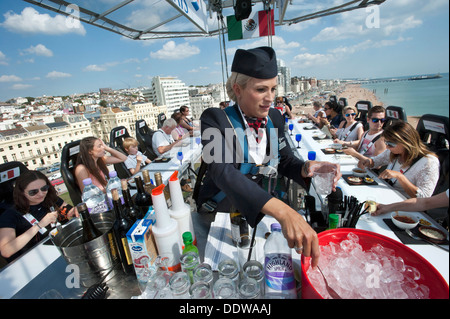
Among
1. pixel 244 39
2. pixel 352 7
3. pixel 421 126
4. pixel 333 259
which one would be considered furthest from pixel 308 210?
pixel 352 7

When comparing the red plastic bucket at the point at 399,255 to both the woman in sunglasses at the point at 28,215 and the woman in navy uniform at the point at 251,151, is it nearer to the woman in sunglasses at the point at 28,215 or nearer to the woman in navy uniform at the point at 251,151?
the woman in navy uniform at the point at 251,151

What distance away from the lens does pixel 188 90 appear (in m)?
81.9

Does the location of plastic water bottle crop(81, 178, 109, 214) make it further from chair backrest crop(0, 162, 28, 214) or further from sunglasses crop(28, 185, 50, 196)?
chair backrest crop(0, 162, 28, 214)

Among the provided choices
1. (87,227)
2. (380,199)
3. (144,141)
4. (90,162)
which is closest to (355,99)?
(144,141)

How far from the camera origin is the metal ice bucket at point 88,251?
96 cm

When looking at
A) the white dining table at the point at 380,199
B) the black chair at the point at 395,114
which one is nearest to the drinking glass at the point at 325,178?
the white dining table at the point at 380,199

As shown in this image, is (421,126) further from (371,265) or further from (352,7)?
(352,7)

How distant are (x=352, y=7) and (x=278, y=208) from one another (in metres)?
7.83

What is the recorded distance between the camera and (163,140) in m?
5.24

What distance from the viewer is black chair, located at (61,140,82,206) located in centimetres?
288

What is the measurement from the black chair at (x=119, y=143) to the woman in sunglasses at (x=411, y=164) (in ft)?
14.1

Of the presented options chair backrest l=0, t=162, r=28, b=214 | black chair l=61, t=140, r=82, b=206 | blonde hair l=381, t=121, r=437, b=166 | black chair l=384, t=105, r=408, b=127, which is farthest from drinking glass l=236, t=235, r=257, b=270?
black chair l=384, t=105, r=408, b=127

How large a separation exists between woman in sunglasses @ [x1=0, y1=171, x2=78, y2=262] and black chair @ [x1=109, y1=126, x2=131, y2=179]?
1.84 metres

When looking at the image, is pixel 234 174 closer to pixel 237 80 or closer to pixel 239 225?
pixel 239 225
